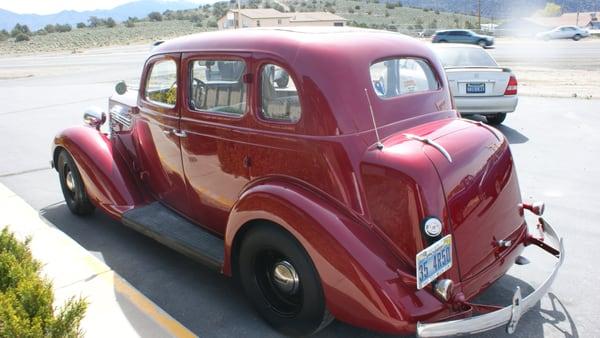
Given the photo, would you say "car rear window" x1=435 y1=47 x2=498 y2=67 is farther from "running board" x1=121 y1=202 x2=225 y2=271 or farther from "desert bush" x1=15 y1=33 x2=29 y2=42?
"desert bush" x1=15 y1=33 x2=29 y2=42

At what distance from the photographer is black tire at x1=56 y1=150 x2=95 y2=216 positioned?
482 cm

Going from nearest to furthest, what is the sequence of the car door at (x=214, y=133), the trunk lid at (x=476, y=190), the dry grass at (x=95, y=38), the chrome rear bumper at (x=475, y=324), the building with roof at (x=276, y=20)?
the chrome rear bumper at (x=475, y=324)
the trunk lid at (x=476, y=190)
the car door at (x=214, y=133)
the building with roof at (x=276, y=20)
the dry grass at (x=95, y=38)

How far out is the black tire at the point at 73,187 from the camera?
4.82 metres

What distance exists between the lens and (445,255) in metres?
2.68

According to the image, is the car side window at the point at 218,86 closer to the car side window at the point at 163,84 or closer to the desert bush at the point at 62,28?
the car side window at the point at 163,84

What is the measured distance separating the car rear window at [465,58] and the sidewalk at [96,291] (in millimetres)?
7011

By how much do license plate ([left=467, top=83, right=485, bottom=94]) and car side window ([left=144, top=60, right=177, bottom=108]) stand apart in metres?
5.76

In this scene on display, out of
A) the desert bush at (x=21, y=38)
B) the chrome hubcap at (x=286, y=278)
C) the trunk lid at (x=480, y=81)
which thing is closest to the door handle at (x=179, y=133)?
the chrome hubcap at (x=286, y=278)

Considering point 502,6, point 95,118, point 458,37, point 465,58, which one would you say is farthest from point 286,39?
point 502,6

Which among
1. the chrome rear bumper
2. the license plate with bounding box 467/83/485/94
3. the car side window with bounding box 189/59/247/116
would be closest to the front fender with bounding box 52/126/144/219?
the car side window with bounding box 189/59/247/116

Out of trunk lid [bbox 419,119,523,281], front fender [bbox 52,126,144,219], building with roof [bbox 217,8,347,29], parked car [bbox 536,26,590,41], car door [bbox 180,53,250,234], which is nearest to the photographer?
trunk lid [bbox 419,119,523,281]

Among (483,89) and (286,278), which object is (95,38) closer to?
(483,89)

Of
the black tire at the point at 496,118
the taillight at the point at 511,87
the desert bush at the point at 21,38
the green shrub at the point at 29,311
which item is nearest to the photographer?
the green shrub at the point at 29,311

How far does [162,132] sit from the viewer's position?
13.3 ft
